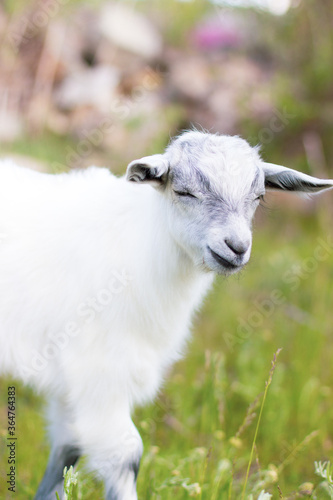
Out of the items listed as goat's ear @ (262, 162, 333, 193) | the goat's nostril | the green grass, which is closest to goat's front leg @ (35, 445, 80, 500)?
the green grass

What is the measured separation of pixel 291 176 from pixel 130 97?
227 inches

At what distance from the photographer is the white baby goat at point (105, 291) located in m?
2.68

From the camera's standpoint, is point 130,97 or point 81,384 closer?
point 81,384

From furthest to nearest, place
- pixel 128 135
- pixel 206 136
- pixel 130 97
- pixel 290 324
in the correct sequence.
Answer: pixel 130 97, pixel 128 135, pixel 290 324, pixel 206 136

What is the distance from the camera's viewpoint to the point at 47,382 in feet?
9.30

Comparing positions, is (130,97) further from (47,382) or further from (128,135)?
(47,382)

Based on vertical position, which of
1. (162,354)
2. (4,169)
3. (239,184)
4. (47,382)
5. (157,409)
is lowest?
(157,409)

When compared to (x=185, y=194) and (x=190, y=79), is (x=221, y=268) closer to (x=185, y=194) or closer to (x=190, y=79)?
(x=185, y=194)

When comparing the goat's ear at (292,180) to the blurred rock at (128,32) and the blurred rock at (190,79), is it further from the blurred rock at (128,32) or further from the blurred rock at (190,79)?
the blurred rock at (128,32)

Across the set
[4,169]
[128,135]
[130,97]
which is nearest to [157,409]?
[4,169]

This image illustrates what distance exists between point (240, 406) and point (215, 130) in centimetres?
434

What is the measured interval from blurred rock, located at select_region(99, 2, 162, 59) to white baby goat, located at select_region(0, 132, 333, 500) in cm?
642

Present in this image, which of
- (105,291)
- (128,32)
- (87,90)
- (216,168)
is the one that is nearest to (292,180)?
(216,168)

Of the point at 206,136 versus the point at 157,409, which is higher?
the point at 206,136
